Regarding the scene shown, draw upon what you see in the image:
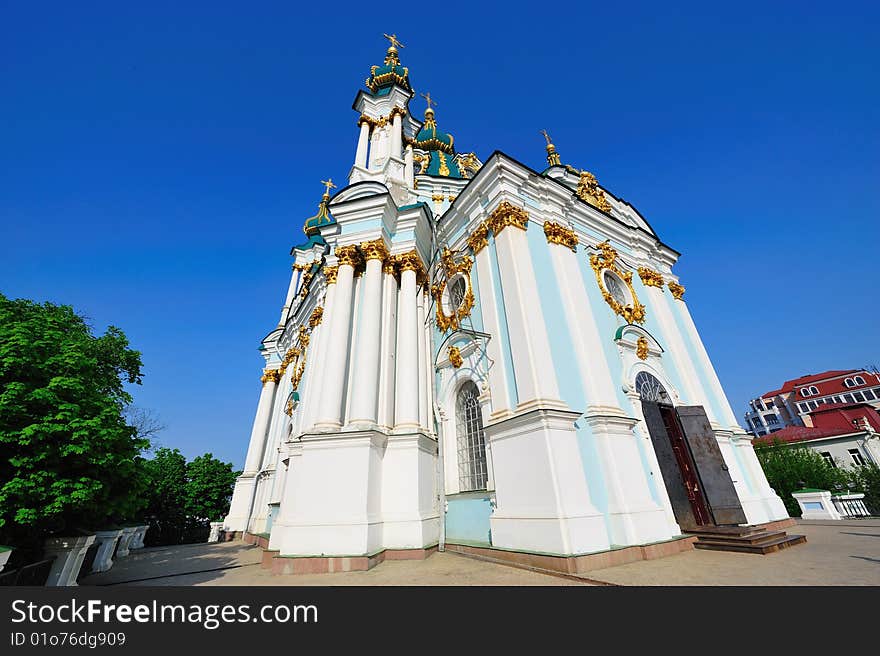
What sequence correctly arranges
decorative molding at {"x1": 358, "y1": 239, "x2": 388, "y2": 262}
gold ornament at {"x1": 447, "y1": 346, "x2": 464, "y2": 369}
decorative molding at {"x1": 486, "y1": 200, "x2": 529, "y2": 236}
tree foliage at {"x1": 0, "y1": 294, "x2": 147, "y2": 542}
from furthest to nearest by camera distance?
decorative molding at {"x1": 358, "y1": 239, "x2": 388, "y2": 262} → gold ornament at {"x1": 447, "y1": 346, "x2": 464, "y2": 369} → decorative molding at {"x1": 486, "y1": 200, "x2": 529, "y2": 236} → tree foliage at {"x1": 0, "y1": 294, "x2": 147, "y2": 542}

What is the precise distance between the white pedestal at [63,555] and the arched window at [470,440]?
305 inches

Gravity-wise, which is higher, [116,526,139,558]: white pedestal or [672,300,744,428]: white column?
[672,300,744,428]: white column

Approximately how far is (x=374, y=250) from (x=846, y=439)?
4134cm

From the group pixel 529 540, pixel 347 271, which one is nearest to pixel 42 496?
pixel 347 271

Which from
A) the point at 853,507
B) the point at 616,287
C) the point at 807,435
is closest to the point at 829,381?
the point at 807,435

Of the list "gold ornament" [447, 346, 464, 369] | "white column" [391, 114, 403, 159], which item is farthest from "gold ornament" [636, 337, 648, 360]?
"white column" [391, 114, 403, 159]

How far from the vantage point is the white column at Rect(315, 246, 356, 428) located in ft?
29.3

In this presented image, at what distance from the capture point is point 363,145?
16453mm

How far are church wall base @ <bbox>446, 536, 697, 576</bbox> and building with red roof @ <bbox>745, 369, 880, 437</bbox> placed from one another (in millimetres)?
46424

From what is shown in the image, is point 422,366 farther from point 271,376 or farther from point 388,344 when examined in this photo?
point 271,376

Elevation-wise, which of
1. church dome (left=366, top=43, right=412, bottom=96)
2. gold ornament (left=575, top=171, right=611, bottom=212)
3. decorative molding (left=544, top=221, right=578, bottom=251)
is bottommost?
decorative molding (left=544, top=221, right=578, bottom=251)

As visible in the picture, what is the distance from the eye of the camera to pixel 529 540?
672 centimetres

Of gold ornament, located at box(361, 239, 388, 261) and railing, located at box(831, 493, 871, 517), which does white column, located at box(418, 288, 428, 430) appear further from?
railing, located at box(831, 493, 871, 517)
